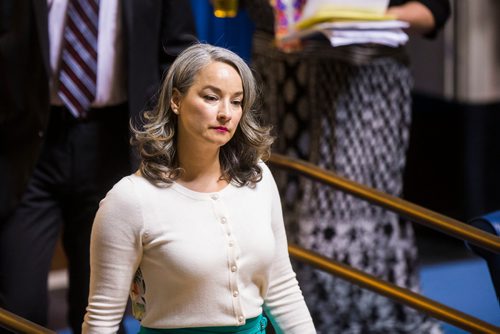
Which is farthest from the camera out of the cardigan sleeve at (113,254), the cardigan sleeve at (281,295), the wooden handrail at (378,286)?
the wooden handrail at (378,286)

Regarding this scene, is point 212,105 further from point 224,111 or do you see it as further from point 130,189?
point 130,189

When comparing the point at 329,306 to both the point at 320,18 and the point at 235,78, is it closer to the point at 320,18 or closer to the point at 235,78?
the point at 320,18

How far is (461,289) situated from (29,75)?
254cm

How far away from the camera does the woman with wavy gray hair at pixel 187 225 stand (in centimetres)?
223

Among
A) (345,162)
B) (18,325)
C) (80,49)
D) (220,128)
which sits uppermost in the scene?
(220,128)

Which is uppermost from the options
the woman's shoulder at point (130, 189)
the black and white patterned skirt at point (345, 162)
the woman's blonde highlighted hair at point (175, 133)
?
the woman's blonde highlighted hair at point (175, 133)

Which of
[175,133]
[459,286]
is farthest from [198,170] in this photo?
[459,286]

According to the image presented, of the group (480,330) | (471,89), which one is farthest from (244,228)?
(471,89)

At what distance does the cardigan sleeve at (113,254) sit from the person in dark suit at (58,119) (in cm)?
105

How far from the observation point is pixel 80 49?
335 centimetres

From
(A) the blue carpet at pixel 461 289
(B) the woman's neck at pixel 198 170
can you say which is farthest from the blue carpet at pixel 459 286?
(B) the woman's neck at pixel 198 170

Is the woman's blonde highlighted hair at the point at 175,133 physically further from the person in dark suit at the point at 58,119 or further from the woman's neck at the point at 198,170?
the person in dark suit at the point at 58,119

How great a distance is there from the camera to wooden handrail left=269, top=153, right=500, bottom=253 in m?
3.02

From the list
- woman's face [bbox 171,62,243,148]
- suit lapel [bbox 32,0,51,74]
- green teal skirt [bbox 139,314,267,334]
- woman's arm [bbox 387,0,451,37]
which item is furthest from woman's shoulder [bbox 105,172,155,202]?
woman's arm [bbox 387,0,451,37]
